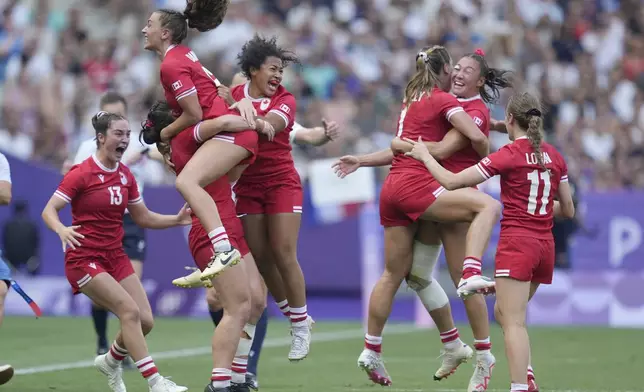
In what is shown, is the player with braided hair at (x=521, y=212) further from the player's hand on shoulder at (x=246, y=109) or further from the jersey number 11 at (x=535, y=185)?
the player's hand on shoulder at (x=246, y=109)

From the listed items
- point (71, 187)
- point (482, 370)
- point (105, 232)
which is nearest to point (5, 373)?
point (105, 232)

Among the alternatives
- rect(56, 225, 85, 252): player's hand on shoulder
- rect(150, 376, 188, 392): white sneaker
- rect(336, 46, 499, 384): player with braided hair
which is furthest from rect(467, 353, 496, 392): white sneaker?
rect(56, 225, 85, 252): player's hand on shoulder

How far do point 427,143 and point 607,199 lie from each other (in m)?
8.15

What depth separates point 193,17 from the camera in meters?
8.93

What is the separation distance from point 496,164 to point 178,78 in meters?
2.25

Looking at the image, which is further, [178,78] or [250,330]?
[250,330]

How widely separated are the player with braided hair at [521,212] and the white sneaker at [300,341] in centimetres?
179

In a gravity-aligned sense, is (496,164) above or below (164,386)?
above

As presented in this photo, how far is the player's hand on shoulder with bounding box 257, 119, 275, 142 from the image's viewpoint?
8.88m

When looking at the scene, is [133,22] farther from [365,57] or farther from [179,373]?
[179,373]

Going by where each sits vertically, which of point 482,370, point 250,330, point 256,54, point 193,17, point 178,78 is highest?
point 193,17

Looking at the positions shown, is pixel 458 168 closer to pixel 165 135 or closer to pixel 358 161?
pixel 358 161

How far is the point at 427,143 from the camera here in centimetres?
930

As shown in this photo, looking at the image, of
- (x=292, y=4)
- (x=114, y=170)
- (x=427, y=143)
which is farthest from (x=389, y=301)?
(x=292, y=4)
